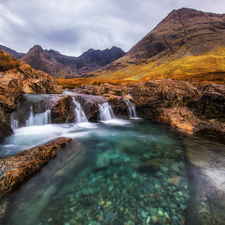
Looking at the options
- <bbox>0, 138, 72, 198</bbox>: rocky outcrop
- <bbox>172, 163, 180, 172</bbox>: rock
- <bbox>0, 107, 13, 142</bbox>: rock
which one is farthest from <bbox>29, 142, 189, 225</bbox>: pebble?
<bbox>0, 107, 13, 142</bbox>: rock

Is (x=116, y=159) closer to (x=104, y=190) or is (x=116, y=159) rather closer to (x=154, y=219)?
(x=104, y=190)

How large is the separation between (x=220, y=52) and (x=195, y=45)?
63.1 feet

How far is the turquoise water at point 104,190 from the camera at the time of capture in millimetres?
2570

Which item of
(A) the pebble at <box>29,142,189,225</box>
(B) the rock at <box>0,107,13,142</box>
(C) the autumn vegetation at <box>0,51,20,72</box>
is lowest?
(A) the pebble at <box>29,142,189,225</box>

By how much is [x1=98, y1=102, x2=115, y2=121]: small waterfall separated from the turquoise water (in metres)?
7.65

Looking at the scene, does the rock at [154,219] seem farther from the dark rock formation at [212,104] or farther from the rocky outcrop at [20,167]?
the dark rock formation at [212,104]

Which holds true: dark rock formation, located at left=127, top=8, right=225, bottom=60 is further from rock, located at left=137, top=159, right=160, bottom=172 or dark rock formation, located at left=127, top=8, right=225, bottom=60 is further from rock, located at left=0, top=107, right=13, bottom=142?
rock, located at left=0, top=107, right=13, bottom=142

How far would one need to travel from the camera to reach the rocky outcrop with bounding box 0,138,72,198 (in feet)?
9.87

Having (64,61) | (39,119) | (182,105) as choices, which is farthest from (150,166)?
(64,61)

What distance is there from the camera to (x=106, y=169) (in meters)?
4.41

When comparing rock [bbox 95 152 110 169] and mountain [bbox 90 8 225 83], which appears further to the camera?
mountain [bbox 90 8 225 83]

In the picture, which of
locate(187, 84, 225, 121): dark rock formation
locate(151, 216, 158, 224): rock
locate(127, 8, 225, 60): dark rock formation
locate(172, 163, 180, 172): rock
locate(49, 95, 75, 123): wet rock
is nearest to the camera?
locate(151, 216, 158, 224): rock

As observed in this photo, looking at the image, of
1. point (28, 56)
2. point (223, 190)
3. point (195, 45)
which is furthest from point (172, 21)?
point (223, 190)

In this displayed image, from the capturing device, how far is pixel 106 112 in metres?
13.8
